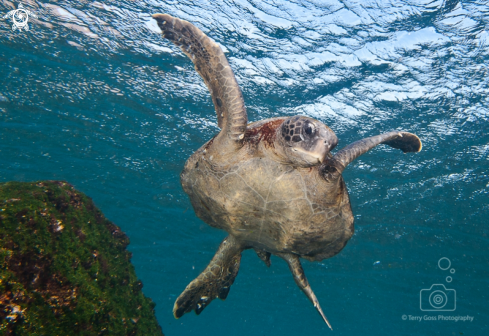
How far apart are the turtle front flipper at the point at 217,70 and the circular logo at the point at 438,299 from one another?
115ft

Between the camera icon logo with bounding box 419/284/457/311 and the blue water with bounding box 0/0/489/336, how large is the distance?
776 cm

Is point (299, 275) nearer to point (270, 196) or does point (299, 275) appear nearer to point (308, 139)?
point (270, 196)

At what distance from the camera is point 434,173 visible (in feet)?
40.6

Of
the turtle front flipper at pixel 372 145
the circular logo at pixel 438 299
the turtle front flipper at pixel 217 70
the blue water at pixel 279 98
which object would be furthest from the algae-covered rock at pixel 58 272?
the circular logo at pixel 438 299

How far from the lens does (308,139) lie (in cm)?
322

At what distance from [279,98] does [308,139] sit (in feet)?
24.8

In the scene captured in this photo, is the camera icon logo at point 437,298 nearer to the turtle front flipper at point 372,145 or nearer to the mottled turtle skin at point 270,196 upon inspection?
the turtle front flipper at point 372,145

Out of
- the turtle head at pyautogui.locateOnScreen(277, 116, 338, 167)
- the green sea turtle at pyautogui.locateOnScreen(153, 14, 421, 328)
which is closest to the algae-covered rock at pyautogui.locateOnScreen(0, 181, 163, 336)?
the green sea turtle at pyautogui.locateOnScreen(153, 14, 421, 328)

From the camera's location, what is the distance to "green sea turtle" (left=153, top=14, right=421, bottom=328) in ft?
12.2

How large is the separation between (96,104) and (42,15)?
4056 mm

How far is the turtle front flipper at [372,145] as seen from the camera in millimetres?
4234

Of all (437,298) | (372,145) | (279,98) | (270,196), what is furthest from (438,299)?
(270,196)

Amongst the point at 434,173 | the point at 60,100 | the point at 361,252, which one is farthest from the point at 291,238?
the point at 361,252

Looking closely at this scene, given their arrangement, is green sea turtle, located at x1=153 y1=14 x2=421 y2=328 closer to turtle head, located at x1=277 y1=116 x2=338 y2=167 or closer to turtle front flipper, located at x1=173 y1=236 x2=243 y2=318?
turtle head, located at x1=277 y1=116 x2=338 y2=167
